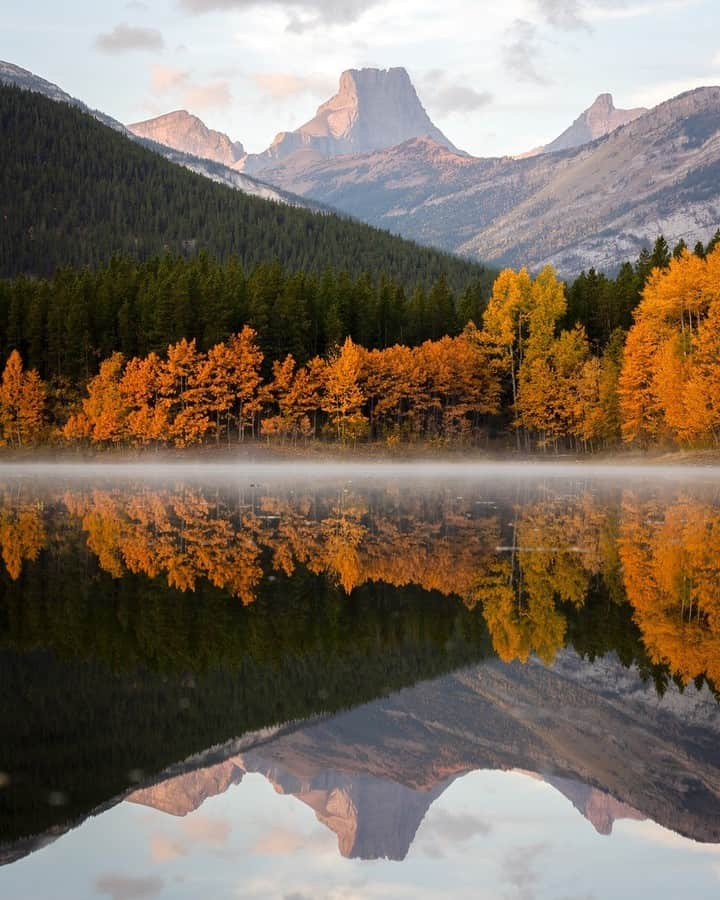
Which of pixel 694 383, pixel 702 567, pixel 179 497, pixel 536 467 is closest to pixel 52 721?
pixel 702 567

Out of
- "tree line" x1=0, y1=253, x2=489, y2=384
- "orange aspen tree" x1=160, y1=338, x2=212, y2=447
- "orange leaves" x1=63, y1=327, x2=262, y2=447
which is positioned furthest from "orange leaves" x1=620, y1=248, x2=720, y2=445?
"orange aspen tree" x1=160, y1=338, x2=212, y2=447

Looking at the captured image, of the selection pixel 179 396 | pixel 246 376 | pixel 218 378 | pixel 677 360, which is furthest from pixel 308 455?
pixel 677 360

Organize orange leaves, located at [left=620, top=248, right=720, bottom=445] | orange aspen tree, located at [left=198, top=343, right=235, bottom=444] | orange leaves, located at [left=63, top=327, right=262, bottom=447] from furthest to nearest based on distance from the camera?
1. orange aspen tree, located at [left=198, top=343, right=235, bottom=444]
2. orange leaves, located at [left=63, top=327, right=262, bottom=447]
3. orange leaves, located at [left=620, top=248, right=720, bottom=445]

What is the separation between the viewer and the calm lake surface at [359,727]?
6.83 metres

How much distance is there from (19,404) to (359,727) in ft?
322

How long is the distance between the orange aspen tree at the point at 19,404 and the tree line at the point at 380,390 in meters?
0.12

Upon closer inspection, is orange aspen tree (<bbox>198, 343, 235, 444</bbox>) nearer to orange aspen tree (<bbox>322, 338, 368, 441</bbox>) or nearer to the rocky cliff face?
orange aspen tree (<bbox>322, 338, 368, 441</bbox>)

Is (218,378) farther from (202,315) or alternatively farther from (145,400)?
(202,315)

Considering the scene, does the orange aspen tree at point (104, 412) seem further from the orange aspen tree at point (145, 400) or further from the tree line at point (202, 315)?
the tree line at point (202, 315)

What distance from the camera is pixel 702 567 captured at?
18.7 m

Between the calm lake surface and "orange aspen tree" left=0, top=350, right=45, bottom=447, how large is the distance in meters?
85.7

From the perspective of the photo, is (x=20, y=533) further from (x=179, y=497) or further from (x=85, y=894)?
(x=85, y=894)

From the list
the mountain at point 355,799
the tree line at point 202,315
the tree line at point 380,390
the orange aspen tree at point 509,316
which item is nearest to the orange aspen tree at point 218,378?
the tree line at point 380,390

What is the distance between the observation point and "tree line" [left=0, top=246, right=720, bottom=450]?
Answer: 307 feet
